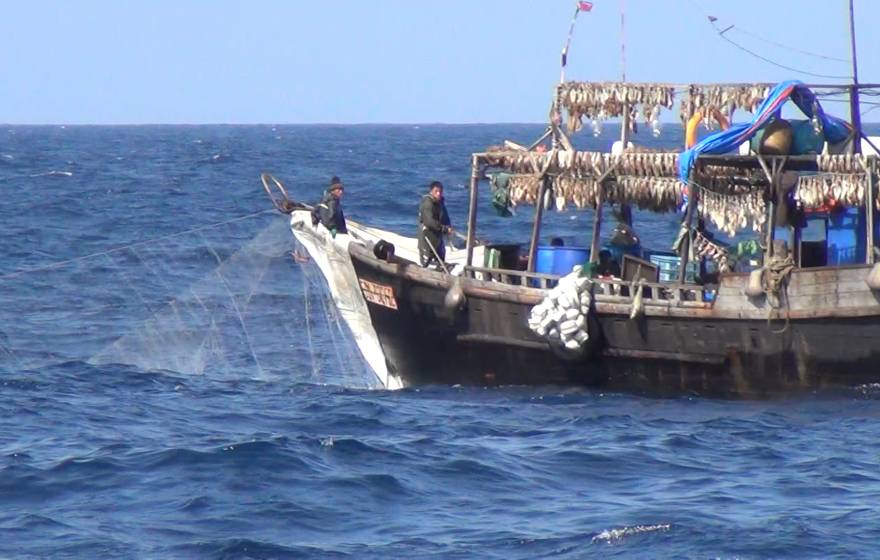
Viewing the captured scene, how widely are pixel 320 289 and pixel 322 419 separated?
384 cm

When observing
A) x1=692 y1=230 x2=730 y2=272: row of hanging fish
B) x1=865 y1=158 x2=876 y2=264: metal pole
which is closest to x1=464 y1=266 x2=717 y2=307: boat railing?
x1=692 y1=230 x2=730 y2=272: row of hanging fish

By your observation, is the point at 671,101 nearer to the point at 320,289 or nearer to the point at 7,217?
the point at 320,289

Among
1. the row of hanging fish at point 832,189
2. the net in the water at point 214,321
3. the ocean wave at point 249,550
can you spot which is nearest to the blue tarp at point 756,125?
the row of hanging fish at point 832,189

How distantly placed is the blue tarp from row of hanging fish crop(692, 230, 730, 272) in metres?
0.77

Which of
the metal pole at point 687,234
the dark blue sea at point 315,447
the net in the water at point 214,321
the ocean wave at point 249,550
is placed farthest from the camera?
the net in the water at point 214,321

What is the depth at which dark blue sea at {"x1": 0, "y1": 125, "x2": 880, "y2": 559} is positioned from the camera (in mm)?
12164

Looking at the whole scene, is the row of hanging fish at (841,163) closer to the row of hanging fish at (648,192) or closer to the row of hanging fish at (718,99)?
the row of hanging fish at (718,99)

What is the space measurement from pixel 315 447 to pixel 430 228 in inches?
170

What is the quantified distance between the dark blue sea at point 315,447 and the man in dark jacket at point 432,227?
1.44 meters

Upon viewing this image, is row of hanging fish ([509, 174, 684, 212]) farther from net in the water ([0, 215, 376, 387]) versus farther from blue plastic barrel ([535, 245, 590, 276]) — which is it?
net in the water ([0, 215, 376, 387])

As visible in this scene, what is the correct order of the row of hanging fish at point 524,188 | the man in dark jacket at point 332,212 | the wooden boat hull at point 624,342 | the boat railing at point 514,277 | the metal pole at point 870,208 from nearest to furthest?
the metal pole at point 870,208, the wooden boat hull at point 624,342, the boat railing at point 514,277, the row of hanging fish at point 524,188, the man in dark jacket at point 332,212

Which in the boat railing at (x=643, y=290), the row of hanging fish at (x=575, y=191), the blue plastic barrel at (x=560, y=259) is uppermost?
the row of hanging fish at (x=575, y=191)

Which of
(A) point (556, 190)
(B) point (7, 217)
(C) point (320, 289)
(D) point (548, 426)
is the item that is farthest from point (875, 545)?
(B) point (7, 217)

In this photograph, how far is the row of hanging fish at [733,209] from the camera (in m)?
17.7
